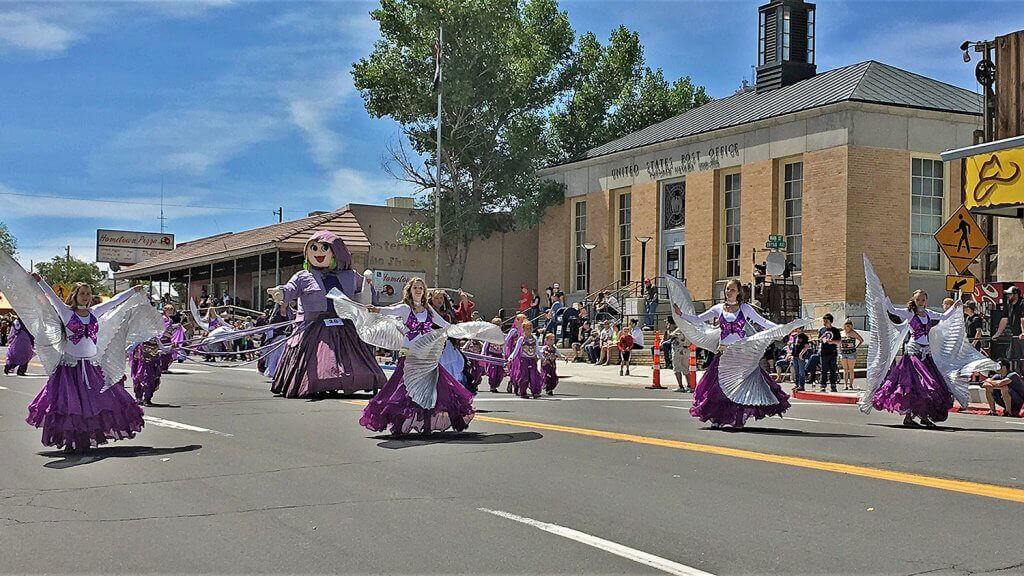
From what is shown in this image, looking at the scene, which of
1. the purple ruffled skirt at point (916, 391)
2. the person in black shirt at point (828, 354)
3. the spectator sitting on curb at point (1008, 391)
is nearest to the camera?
the purple ruffled skirt at point (916, 391)

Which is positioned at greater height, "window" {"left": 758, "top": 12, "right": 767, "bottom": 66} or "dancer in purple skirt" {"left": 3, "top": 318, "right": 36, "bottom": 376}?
"window" {"left": 758, "top": 12, "right": 767, "bottom": 66}

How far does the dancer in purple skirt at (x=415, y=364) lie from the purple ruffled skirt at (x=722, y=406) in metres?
2.98

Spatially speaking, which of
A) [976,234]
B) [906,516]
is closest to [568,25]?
[976,234]

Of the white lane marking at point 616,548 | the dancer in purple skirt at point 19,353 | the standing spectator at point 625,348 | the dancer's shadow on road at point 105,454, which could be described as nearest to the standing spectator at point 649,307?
the standing spectator at point 625,348

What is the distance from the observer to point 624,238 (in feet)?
135

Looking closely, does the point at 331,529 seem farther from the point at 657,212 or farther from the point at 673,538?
the point at 657,212

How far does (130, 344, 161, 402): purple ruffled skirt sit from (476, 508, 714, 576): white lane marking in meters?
10.2

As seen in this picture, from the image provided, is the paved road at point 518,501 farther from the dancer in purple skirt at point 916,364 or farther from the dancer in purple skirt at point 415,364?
the dancer in purple skirt at point 916,364

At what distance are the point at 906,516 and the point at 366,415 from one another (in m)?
5.92

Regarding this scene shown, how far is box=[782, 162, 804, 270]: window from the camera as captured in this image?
34.0 m

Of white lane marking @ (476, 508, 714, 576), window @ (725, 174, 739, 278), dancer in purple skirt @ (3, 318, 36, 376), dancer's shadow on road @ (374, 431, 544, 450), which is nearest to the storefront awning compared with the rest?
dancer in purple skirt @ (3, 318, 36, 376)

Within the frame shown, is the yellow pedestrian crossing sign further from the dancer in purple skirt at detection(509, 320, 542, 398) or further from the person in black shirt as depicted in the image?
the dancer in purple skirt at detection(509, 320, 542, 398)

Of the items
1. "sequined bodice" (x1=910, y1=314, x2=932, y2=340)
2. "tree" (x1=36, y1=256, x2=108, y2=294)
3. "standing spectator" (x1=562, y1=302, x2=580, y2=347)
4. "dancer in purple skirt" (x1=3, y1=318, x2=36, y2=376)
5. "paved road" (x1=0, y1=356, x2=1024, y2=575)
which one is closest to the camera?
"paved road" (x1=0, y1=356, x2=1024, y2=575)

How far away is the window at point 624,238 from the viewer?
40.8m
